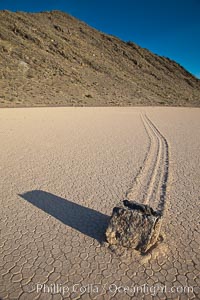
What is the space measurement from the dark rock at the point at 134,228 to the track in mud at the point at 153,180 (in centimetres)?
112

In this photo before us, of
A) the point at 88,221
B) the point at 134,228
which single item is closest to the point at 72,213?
Result: the point at 88,221

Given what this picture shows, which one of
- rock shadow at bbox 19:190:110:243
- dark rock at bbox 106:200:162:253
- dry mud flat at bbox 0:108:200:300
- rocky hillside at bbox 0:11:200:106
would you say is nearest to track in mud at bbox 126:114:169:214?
dry mud flat at bbox 0:108:200:300

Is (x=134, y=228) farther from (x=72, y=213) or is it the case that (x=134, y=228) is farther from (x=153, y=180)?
(x=153, y=180)

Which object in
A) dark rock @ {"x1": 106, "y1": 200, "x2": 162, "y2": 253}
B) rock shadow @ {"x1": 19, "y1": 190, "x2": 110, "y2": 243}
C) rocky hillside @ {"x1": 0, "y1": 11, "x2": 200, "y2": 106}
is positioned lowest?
rock shadow @ {"x1": 19, "y1": 190, "x2": 110, "y2": 243}

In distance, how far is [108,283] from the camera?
8.29ft

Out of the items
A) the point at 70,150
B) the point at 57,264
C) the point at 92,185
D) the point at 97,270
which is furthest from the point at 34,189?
the point at 70,150

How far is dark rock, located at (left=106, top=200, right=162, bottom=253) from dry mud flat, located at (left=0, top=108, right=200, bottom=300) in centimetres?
13

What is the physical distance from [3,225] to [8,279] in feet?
3.52

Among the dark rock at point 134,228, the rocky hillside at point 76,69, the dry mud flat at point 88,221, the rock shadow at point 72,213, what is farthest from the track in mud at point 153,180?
the rocky hillside at point 76,69

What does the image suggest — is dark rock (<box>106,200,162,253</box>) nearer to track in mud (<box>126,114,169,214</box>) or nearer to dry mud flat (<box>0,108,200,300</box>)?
dry mud flat (<box>0,108,200,300</box>)

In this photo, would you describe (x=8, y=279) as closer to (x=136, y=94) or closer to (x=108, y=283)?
(x=108, y=283)

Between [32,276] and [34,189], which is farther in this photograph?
[34,189]

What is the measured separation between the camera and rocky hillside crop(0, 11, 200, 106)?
29.3m

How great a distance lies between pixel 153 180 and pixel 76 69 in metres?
39.0
